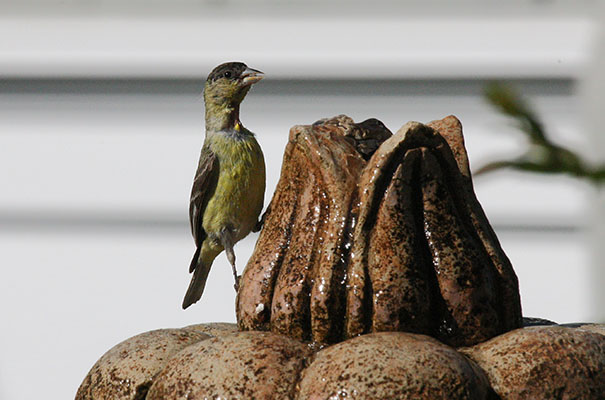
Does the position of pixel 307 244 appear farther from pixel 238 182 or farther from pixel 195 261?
pixel 195 261

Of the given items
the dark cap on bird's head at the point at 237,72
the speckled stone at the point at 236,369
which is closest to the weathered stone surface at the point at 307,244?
the speckled stone at the point at 236,369

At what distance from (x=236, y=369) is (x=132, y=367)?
0.44m

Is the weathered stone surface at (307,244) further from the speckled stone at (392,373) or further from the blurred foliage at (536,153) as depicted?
the blurred foliage at (536,153)

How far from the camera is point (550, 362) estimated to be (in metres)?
2.05

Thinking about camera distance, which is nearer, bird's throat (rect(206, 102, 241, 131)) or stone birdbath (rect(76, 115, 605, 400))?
stone birdbath (rect(76, 115, 605, 400))

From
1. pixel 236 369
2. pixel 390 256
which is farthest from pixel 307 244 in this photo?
pixel 236 369

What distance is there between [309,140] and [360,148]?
155 mm

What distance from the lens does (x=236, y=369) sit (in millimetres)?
2064

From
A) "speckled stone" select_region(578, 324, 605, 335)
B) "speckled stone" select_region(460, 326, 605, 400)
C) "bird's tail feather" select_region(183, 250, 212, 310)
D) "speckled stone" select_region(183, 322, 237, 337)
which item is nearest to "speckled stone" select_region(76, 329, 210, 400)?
"speckled stone" select_region(183, 322, 237, 337)

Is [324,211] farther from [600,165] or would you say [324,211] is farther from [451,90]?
[451,90]

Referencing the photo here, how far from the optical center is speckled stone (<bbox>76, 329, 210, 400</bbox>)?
91.8 inches

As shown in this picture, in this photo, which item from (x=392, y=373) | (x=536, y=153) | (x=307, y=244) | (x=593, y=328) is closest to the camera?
(x=536, y=153)

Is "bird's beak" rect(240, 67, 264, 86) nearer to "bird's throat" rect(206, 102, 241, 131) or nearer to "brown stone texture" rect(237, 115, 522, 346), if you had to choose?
"bird's throat" rect(206, 102, 241, 131)

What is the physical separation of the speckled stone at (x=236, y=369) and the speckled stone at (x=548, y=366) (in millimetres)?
490
